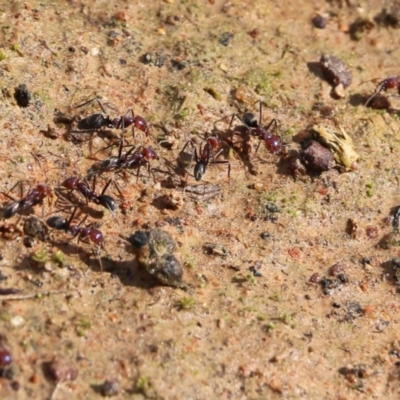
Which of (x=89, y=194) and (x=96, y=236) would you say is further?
(x=89, y=194)

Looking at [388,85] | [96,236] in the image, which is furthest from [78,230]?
[388,85]

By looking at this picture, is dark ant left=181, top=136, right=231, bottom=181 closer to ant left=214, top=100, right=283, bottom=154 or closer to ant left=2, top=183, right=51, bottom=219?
ant left=214, top=100, right=283, bottom=154

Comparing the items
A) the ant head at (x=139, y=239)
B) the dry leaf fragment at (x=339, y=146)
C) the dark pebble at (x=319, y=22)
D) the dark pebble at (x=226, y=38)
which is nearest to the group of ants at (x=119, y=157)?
the ant head at (x=139, y=239)

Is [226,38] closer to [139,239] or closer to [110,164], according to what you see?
[110,164]

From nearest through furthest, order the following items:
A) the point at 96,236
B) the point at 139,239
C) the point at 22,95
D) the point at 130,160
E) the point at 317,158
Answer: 1. the point at 96,236
2. the point at 139,239
3. the point at 130,160
4. the point at 22,95
5. the point at 317,158

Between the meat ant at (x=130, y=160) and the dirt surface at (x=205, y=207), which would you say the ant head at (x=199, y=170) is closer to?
the dirt surface at (x=205, y=207)

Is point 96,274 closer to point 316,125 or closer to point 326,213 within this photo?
point 326,213

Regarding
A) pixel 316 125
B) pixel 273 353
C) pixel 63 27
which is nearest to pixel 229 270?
pixel 273 353
